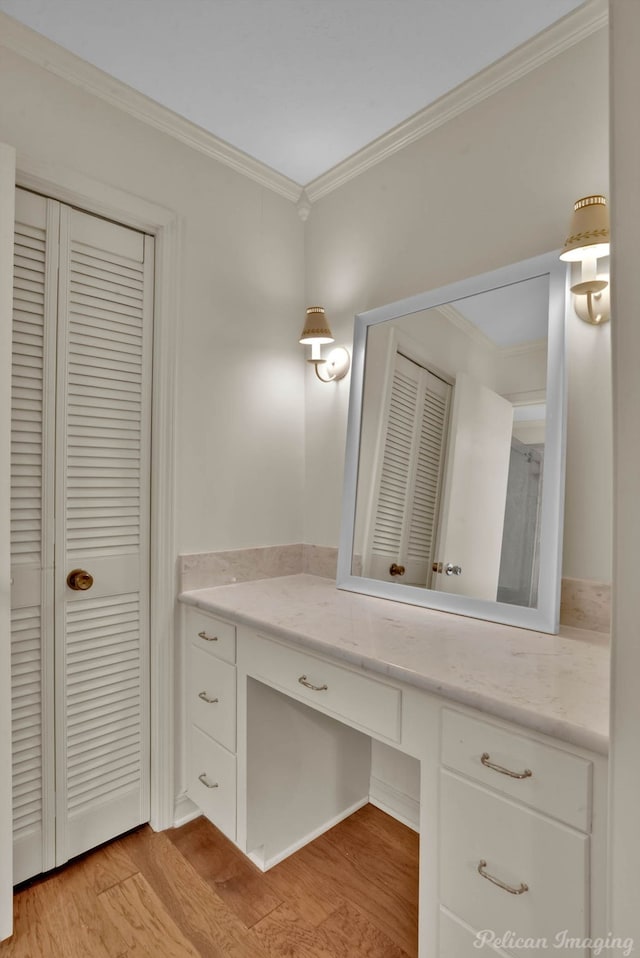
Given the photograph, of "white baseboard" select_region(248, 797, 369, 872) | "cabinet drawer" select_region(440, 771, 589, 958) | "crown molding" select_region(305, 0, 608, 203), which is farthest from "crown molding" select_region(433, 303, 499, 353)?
"white baseboard" select_region(248, 797, 369, 872)

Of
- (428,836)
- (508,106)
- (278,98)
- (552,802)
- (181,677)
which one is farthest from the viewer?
(181,677)

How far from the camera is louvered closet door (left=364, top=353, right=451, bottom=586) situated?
1.77m

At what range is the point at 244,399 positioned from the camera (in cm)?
212

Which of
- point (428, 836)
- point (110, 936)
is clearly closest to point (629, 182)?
point (428, 836)

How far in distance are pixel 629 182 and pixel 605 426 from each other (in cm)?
80

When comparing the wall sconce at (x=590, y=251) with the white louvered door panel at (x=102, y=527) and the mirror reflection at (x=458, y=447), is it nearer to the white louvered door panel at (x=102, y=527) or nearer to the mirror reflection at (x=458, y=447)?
the mirror reflection at (x=458, y=447)

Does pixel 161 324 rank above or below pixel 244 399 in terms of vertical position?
above

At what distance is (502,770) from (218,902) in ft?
3.64

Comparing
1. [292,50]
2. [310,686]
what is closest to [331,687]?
[310,686]

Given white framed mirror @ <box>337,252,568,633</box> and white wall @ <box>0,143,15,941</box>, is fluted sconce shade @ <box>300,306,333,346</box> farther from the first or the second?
white wall @ <box>0,143,15,941</box>

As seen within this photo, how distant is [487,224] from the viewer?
173 centimetres

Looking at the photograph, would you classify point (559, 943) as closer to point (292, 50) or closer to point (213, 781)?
point (213, 781)

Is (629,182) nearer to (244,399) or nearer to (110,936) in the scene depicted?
(244,399)

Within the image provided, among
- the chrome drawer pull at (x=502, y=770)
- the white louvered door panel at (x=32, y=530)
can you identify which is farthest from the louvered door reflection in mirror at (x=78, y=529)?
the chrome drawer pull at (x=502, y=770)
